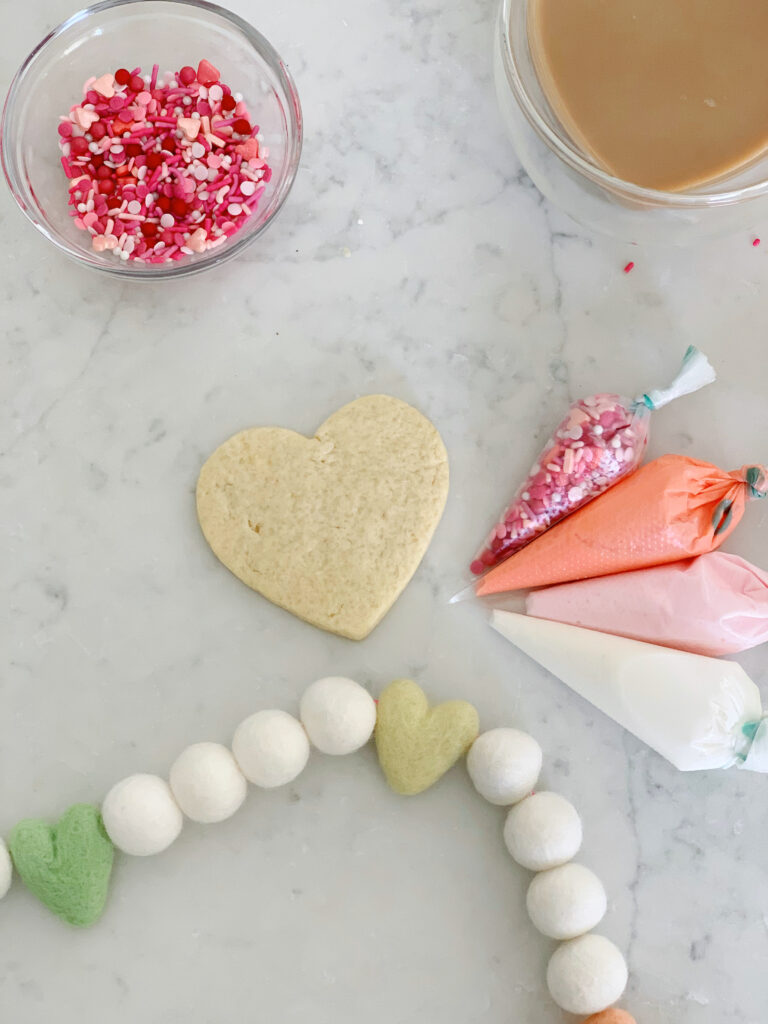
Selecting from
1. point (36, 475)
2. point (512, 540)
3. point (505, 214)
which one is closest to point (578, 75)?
point (505, 214)

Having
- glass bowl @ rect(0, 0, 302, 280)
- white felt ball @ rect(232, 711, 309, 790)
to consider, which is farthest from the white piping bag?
glass bowl @ rect(0, 0, 302, 280)

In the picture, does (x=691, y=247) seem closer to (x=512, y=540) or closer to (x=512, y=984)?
(x=512, y=540)

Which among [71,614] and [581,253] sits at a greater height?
[581,253]

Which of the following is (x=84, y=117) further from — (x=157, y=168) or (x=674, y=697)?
(x=674, y=697)

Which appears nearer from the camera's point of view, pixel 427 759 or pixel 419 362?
pixel 427 759

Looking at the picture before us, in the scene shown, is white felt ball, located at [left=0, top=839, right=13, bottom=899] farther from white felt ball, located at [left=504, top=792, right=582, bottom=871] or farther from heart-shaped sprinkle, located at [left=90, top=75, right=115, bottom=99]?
heart-shaped sprinkle, located at [left=90, top=75, right=115, bottom=99]

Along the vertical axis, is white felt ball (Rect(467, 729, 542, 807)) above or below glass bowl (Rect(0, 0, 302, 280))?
below

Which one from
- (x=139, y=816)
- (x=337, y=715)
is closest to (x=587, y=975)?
(x=337, y=715)

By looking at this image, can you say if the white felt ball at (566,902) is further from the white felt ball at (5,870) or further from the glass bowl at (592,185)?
the glass bowl at (592,185)
